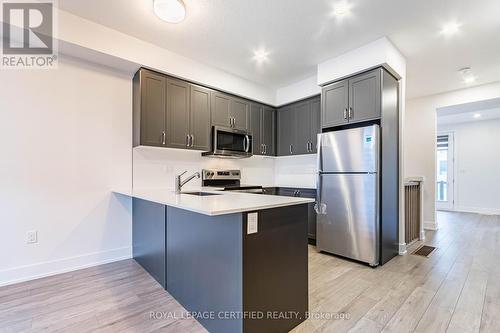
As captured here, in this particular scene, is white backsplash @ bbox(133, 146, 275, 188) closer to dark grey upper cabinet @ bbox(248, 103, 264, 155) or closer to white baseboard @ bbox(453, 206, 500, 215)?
dark grey upper cabinet @ bbox(248, 103, 264, 155)

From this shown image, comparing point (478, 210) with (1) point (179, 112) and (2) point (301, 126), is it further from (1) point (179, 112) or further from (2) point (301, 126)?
(1) point (179, 112)

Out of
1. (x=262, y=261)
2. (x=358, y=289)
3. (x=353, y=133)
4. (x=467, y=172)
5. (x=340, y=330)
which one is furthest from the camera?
(x=467, y=172)

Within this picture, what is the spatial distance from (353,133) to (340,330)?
85.7 inches

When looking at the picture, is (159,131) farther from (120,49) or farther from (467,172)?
(467,172)

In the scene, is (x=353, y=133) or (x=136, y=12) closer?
(x=136, y=12)

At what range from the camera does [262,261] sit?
155 cm

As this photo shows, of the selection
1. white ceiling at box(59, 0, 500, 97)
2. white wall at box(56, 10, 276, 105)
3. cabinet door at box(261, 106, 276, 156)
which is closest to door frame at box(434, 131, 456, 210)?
white ceiling at box(59, 0, 500, 97)

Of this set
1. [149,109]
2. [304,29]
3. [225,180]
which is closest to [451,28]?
[304,29]

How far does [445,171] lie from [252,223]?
8434 mm

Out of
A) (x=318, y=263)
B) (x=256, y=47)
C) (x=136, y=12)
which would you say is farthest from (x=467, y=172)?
(x=136, y=12)

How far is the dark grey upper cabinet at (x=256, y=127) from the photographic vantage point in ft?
14.2

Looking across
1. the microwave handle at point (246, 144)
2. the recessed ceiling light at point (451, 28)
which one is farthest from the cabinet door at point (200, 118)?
the recessed ceiling light at point (451, 28)

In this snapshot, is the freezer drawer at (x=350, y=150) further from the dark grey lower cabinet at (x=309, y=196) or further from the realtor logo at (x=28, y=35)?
the realtor logo at (x=28, y=35)

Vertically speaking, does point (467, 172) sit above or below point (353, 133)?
below
